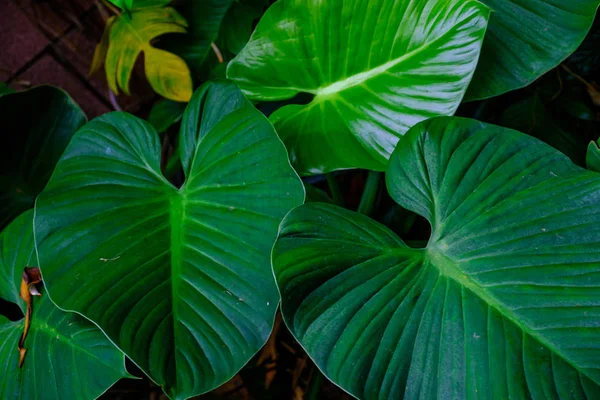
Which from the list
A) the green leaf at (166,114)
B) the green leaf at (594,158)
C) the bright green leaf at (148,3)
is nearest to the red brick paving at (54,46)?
the green leaf at (166,114)

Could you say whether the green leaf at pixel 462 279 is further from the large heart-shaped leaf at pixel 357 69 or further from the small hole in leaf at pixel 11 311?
the small hole in leaf at pixel 11 311

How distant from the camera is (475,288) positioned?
0.54 metres

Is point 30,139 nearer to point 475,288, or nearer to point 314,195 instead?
point 314,195

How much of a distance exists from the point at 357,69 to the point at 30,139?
26.2 inches

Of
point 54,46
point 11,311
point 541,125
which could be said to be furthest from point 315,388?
point 54,46

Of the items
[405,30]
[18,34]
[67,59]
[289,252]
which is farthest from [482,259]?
[18,34]

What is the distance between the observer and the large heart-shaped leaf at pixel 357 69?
632mm

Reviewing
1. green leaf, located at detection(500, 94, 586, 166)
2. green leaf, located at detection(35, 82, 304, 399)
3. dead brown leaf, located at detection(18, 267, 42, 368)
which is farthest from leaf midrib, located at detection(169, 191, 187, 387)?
green leaf, located at detection(500, 94, 586, 166)

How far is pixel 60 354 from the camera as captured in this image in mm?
680

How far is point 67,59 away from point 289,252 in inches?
46.4

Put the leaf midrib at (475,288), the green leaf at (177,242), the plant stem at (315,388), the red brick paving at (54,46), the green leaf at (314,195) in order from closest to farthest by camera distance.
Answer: the leaf midrib at (475,288)
the green leaf at (177,242)
the green leaf at (314,195)
the plant stem at (315,388)
the red brick paving at (54,46)

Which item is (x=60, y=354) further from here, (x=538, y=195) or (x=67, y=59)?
(x=67, y=59)

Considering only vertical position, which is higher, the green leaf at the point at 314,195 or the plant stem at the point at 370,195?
the green leaf at the point at 314,195

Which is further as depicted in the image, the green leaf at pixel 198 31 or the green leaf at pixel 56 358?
the green leaf at pixel 198 31
